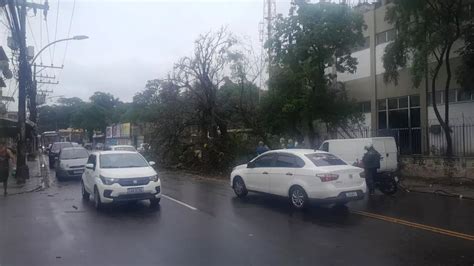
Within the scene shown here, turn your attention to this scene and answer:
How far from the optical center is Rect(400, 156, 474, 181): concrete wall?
1831 centimetres

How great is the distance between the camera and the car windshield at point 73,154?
21.6 meters

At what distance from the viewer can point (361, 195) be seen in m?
11.5

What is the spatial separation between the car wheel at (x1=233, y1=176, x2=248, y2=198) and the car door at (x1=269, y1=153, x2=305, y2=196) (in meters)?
1.53

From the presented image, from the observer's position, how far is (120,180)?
38.1 ft

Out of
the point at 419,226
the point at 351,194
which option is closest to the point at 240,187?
the point at 351,194

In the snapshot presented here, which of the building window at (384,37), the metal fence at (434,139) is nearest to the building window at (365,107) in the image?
the building window at (384,37)

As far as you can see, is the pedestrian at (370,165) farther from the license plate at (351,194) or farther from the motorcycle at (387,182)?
the license plate at (351,194)

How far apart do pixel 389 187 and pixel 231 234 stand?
8222mm

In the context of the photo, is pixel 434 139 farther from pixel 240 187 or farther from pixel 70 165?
pixel 70 165

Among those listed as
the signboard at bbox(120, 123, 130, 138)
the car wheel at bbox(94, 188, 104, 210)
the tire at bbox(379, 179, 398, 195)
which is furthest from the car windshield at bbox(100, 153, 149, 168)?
the signboard at bbox(120, 123, 130, 138)

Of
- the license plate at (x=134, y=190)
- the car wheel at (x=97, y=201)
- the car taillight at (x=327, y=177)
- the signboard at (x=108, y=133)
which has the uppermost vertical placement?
the signboard at (x=108, y=133)

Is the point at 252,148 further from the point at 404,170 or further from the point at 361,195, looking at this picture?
the point at 361,195

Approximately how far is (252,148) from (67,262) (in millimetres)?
18992

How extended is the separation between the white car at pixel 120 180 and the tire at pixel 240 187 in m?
2.72
